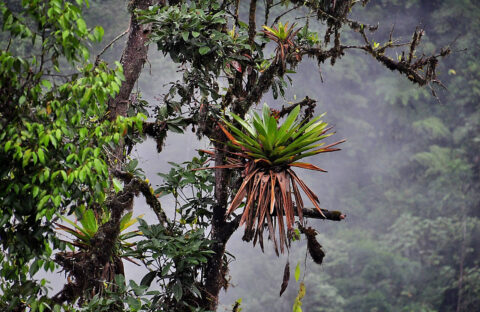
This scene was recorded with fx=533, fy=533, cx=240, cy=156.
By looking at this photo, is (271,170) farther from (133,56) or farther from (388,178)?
(388,178)

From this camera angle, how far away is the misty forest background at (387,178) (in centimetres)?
1308

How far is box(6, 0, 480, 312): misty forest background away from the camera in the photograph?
42.9 ft

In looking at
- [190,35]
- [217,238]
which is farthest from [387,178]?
[190,35]

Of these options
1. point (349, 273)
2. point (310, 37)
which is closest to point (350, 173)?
point (349, 273)

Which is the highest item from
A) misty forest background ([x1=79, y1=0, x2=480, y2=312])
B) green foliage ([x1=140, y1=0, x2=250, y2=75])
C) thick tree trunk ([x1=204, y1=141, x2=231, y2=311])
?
misty forest background ([x1=79, y1=0, x2=480, y2=312])

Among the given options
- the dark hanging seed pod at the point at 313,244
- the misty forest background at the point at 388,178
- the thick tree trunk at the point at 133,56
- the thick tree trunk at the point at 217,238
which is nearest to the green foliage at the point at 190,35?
the thick tree trunk at the point at 133,56

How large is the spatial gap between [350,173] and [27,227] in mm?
17021

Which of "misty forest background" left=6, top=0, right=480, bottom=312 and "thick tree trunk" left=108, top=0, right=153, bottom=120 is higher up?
"misty forest background" left=6, top=0, right=480, bottom=312

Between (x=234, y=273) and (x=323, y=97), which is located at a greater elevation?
(x=323, y=97)

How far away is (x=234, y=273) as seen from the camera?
15.0m

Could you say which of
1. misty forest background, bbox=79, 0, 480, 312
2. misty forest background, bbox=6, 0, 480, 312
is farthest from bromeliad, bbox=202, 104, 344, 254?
misty forest background, bbox=79, 0, 480, 312

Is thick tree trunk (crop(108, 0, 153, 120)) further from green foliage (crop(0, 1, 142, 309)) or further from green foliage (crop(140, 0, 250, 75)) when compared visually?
green foliage (crop(0, 1, 142, 309))

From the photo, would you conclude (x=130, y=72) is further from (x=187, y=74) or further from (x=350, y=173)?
(x=350, y=173)

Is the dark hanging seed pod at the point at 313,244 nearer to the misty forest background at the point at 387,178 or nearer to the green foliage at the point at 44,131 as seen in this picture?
the green foliage at the point at 44,131
